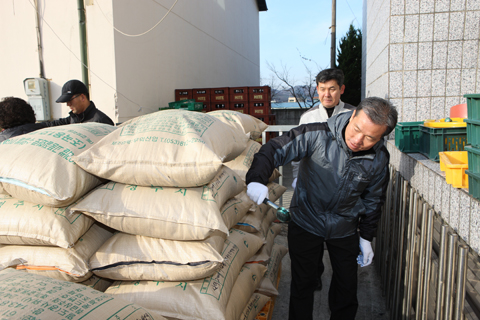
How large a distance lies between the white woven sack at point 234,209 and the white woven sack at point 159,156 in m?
0.44

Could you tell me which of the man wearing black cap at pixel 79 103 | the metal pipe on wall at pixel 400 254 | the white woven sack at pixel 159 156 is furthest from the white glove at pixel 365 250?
the man wearing black cap at pixel 79 103

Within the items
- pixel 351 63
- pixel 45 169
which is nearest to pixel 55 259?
pixel 45 169

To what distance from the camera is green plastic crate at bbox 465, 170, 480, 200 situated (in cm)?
125

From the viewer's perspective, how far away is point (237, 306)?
2027 millimetres

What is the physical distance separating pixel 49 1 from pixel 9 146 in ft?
14.6

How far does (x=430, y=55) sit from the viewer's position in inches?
121

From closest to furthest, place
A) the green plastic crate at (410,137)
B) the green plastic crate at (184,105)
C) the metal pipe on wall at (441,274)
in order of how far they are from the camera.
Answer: the metal pipe on wall at (441,274), the green plastic crate at (410,137), the green plastic crate at (184,105)

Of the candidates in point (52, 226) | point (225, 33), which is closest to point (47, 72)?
point (52, 226)

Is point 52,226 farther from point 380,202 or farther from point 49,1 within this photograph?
point 49,1

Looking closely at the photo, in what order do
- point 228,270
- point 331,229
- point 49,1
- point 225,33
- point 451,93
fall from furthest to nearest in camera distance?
point 225,33 < point 49,1 < point 451,93 < point 331,229 < point 228,270

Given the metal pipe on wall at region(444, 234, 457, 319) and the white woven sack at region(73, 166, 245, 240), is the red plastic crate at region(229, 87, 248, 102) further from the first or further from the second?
the metal pipe on wall at region(444, 234, 457, 319)

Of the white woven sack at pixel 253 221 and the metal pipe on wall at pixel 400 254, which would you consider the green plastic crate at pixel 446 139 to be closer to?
the metal pipe on wall at pixel 400 254

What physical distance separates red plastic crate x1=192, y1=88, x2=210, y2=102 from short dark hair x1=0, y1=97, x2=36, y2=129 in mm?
4128

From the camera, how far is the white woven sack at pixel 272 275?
8.36 feet
